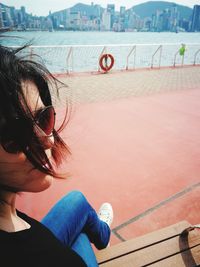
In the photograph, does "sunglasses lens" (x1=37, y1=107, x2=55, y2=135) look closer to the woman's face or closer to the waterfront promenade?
the woman's face

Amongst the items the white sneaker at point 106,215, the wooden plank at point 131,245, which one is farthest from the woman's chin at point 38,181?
the white sneaker at point 106,215

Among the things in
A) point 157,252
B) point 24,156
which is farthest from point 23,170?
point 157,252

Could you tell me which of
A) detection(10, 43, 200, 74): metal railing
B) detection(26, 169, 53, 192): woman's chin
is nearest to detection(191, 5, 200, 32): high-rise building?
detection(10, 43, 200, 74): metal railing

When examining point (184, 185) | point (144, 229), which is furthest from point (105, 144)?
point (144, 229)

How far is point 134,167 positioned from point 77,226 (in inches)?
78.5

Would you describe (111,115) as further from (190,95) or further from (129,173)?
(190,95)

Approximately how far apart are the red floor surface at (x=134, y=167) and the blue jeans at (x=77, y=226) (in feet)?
1.84

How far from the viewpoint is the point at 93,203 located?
287 cm

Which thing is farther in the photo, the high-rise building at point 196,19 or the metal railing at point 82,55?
the high-rise building at point 196,19

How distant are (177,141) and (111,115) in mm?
1882

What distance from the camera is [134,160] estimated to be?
3779 mm

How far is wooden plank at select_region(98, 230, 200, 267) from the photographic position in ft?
4.85

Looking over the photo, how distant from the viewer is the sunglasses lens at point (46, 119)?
0.92m

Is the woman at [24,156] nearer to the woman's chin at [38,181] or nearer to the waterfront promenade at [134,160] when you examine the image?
the woman's chin at [38,181]
